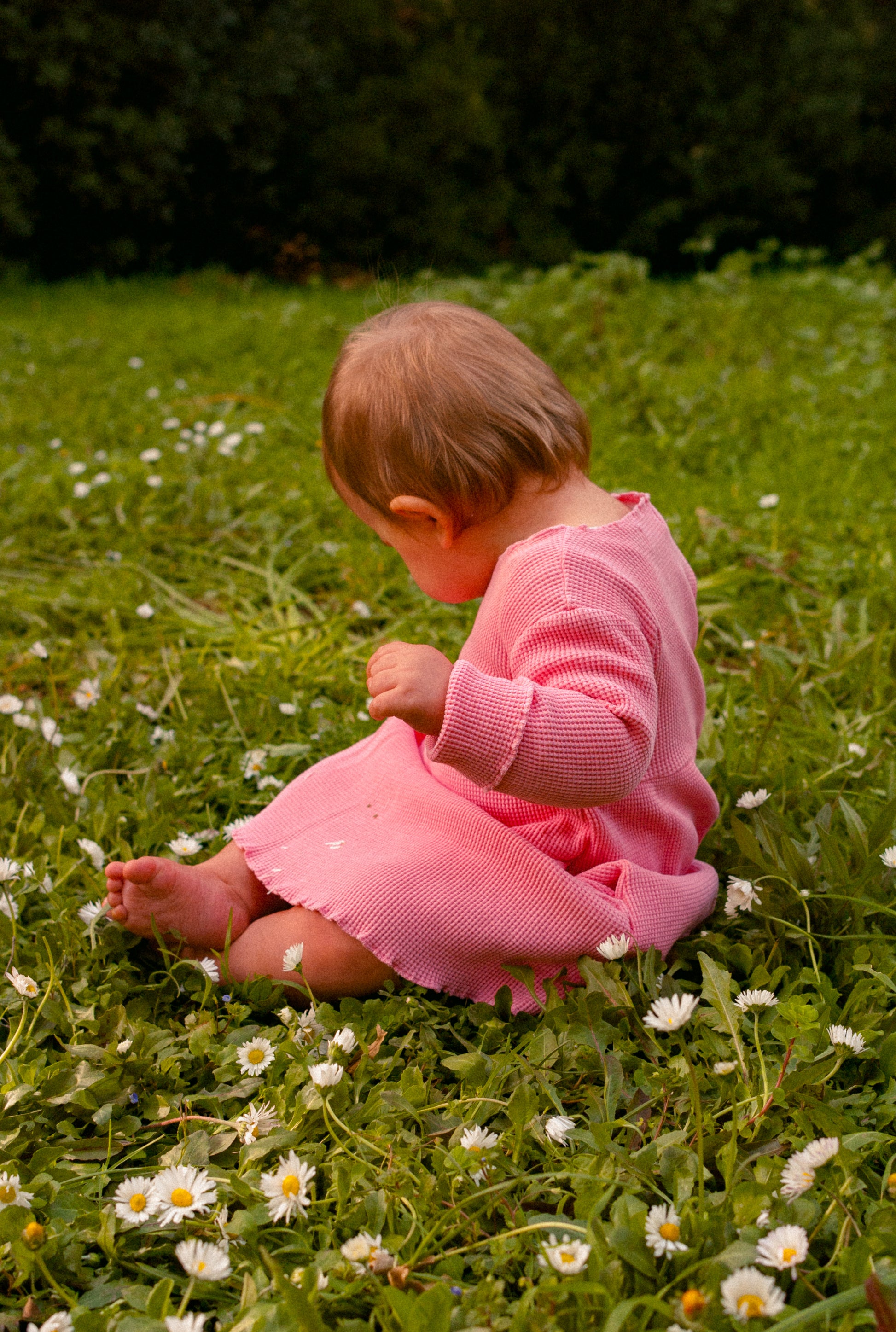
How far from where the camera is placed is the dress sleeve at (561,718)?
1349 mm

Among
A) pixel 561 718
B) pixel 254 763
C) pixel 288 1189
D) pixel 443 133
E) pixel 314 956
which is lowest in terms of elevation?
pixel 443 133

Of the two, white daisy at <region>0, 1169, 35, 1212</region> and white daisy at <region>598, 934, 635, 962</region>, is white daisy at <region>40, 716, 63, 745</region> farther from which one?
white daisy at <region>598, 934, 635, 962</region>

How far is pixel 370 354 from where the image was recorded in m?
1.62

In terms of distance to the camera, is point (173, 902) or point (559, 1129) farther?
point (173, 902)

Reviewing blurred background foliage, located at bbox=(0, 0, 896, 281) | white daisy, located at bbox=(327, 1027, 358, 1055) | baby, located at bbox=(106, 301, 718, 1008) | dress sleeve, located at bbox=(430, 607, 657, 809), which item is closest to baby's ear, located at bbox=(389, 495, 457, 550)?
baby, located at bbox=(106, 301, 718, 1008)

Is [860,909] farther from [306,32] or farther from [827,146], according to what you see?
[827,146]

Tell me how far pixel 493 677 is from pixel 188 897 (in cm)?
61

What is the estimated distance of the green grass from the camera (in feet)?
3.90

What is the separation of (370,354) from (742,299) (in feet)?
14.5

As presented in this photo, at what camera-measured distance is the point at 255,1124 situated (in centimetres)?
137

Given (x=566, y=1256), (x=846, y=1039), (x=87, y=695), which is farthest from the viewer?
(x=87, y=695)

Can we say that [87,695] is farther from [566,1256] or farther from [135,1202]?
[566,1256]

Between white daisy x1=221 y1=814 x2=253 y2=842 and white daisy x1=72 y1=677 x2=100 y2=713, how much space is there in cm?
47

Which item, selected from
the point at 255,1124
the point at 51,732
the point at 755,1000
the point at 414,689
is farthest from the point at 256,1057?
the point at 51,732
